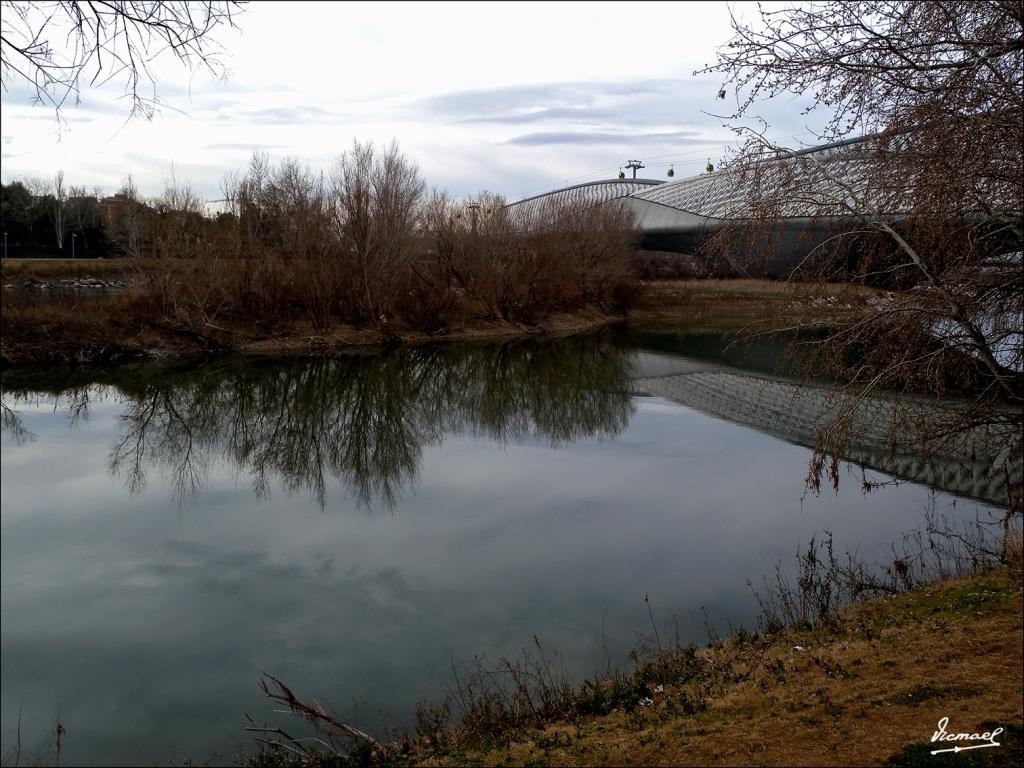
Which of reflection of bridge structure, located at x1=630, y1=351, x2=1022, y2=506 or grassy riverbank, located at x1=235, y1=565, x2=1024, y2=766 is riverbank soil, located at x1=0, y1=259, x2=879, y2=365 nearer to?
reflection of bridge structure, located at x1=630, y1=351, x2=1022, y2=506

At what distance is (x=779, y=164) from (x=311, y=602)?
5305 millimetres

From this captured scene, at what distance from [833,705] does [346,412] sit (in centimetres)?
1346

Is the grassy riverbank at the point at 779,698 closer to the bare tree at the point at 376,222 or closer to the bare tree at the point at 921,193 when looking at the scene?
the bare tree at the point at 921,193

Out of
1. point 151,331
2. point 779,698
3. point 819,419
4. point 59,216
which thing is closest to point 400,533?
point 779,698

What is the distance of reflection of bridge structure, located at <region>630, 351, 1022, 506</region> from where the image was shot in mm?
5770

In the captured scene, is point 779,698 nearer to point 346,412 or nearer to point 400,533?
point 400,533

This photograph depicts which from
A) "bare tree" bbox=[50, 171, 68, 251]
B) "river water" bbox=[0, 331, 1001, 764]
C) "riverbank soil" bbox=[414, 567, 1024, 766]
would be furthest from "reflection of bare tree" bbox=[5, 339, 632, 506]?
"bare tree" bbox=[50, 171, 68, 251]

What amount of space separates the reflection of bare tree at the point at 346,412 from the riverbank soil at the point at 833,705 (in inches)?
245

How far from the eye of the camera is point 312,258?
27344 millimetres

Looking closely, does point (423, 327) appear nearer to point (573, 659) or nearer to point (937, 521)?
point (937, 521)

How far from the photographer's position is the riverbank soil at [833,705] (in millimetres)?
3779

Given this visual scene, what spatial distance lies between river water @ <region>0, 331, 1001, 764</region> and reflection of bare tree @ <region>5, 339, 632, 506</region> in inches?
3.8

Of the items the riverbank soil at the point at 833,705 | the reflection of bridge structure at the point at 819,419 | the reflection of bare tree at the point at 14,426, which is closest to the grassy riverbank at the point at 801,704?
the riverbank soil at the point at 833,705

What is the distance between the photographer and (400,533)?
9.30m
